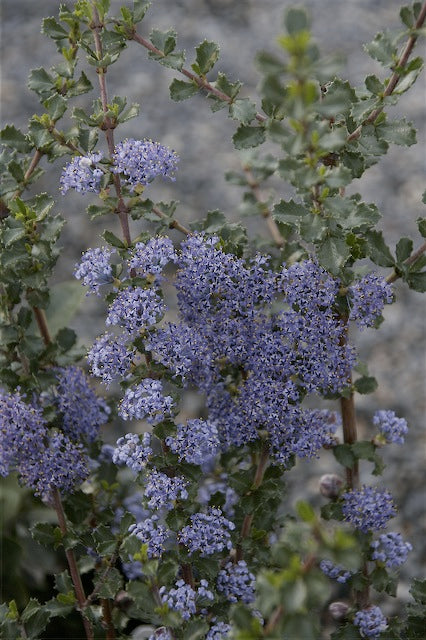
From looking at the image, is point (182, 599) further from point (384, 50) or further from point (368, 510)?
point (384, 50)

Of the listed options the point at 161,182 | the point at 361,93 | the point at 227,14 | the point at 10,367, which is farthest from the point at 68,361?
the point at 227,14

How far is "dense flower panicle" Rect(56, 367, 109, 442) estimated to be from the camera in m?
1.04

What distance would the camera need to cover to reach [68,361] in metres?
1.10

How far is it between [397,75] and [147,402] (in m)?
0.40

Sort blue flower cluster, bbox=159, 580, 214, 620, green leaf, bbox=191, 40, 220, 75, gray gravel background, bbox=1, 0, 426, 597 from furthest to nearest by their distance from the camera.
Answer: gray gravel background, bbox=1, 0, 426, 597 < green leaf, bbox=191, 40, 220, 75 < blue flower cluster, bbox=159, 580, 214, 620

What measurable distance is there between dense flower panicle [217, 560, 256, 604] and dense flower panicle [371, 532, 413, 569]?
0.16 m

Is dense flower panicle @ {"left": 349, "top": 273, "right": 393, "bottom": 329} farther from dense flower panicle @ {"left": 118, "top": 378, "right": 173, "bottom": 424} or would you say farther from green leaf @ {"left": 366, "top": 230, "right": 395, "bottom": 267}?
dense flower panicle @ {"left": 118, "top": 378, "right": 173, "bottom": 424}

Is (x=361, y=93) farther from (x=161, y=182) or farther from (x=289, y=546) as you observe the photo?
(x=161, y=182)

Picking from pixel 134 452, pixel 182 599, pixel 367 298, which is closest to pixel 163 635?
pixel 182 599

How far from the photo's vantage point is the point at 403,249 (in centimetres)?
99

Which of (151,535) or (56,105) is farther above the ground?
(56,105)

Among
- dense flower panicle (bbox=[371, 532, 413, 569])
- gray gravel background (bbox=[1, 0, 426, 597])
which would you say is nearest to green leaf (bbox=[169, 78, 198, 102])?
dense flower panicle (bbox=[371, 532, 413, 569])

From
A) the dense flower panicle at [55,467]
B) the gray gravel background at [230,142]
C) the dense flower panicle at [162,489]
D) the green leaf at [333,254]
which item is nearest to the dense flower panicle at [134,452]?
the dense flower panicle at [162,489]

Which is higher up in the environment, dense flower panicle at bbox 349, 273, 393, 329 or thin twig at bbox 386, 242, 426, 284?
thin twig at bbox 386, 242, 426, 284
